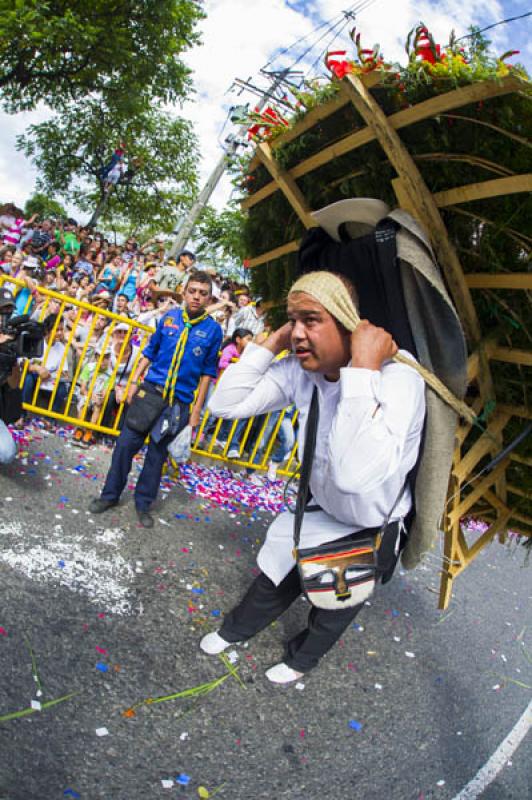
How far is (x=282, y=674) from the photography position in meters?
3.21

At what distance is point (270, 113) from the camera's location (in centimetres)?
269

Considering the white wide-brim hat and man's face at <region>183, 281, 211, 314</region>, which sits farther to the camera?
man's face at <region>183, 281, 211, 314</region>

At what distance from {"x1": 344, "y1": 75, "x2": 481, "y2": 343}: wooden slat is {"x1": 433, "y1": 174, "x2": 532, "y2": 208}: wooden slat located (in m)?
0.05

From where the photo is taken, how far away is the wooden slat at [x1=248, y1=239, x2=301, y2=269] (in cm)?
307

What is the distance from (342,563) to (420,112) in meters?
1.79

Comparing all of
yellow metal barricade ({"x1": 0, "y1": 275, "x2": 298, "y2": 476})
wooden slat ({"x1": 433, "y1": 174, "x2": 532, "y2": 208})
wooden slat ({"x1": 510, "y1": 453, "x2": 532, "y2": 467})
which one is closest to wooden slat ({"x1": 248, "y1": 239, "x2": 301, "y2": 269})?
wooden slat ({"x1": 433, "y1": 174, "x2": 532, "y2": 208})

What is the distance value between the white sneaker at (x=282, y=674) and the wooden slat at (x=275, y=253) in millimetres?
2231

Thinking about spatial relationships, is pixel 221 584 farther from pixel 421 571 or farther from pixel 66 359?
pixel 66 359

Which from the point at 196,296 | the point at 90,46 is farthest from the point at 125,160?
the point at 196,296

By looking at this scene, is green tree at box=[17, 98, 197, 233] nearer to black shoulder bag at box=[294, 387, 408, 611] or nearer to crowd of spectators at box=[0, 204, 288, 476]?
crowd of spectators at box=[0, 204, 288, 476]

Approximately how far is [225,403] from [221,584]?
5.52ft

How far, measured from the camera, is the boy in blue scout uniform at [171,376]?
456 cm

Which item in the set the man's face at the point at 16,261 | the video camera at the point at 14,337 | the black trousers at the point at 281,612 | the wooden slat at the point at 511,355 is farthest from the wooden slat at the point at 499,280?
the man's face at the point at 16,261

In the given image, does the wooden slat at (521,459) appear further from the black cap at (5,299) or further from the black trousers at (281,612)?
the black cap at (5,299)
